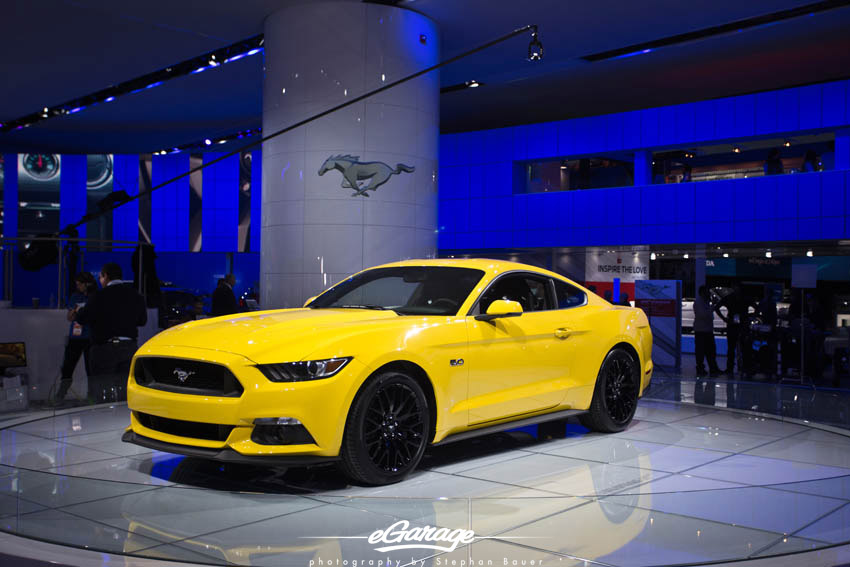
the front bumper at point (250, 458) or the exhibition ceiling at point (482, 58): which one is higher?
the exhibition ceiling at point (482, 58)

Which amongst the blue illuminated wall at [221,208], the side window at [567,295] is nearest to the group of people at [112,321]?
the side window at [567,295]

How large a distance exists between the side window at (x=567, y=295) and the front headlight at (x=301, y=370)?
2.66 m

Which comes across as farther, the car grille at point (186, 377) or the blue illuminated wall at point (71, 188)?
the blue illuminated wall at point (71, 188)

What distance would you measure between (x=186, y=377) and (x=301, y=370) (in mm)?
782

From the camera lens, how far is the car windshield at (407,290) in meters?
6.29

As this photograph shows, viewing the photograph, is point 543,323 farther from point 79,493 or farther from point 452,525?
point 79,493

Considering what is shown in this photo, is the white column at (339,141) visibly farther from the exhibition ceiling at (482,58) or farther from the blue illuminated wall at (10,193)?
the blue illuminated wall at (10,193)

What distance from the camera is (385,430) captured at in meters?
5.29

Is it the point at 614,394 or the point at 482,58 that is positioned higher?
the point at 482,58

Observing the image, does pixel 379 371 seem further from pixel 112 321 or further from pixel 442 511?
pixel 112 321

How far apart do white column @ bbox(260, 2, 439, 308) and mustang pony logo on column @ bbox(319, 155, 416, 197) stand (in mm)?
17

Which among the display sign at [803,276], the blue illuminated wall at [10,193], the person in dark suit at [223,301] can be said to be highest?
the blue illuminated wall at [10,193]

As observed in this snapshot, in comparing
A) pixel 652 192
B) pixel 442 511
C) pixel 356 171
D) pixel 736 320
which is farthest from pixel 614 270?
pixel 442 511

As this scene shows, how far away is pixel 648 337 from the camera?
8.11 m
